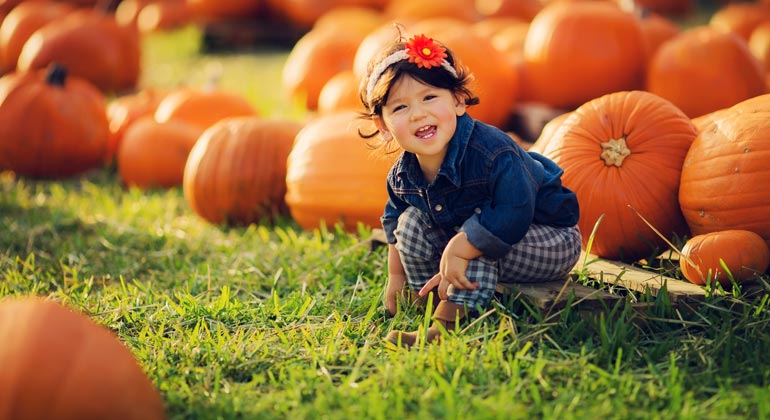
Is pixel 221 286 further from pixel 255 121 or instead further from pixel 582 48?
pixel 582 48

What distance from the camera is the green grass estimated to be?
243 centimetres

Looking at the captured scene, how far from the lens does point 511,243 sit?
2861mm

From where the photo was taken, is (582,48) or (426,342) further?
(582,48)

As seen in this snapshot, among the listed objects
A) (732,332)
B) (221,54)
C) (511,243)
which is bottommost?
(221,54)

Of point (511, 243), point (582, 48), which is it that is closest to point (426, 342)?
point (511, 243)

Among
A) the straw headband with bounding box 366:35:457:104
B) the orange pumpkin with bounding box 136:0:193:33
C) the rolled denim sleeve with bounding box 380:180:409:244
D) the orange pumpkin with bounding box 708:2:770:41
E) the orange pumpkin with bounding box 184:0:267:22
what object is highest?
the straw headband with bounding box 366:35:457:104

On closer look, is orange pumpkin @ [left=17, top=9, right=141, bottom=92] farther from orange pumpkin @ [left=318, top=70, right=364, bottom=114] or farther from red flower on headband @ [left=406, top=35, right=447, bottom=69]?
red flower on headband @ [left=406, top=35, right=447, bottom=69]

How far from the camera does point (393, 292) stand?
3191 mm

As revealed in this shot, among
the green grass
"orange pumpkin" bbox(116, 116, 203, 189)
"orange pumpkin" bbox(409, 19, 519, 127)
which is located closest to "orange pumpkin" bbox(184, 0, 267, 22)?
"orange pumpkin" bbox(116, 116, 203, 189)

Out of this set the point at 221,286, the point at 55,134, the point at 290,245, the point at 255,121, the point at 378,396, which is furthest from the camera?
the point at 55,134

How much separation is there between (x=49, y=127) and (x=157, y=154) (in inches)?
34.8

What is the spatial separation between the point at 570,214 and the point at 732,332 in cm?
67

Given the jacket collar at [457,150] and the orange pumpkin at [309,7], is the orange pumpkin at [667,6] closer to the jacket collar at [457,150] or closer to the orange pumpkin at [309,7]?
the orange pumpkin at [309,7]

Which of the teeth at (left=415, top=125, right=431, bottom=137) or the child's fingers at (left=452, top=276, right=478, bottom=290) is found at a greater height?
the teeth at (left=415, top=125, right=431, bottom=137)
